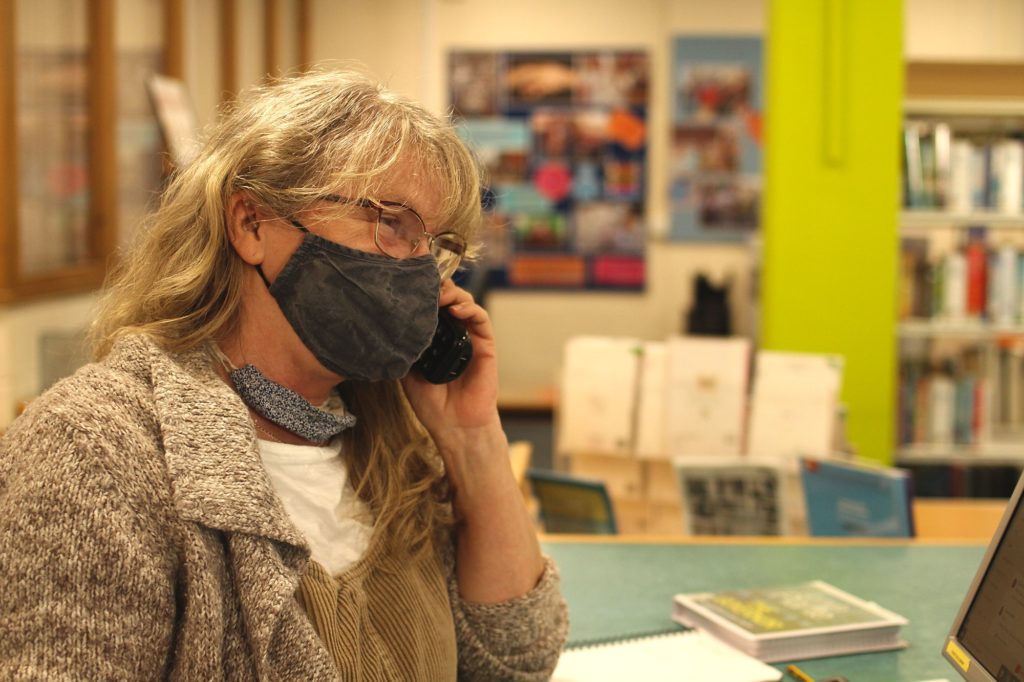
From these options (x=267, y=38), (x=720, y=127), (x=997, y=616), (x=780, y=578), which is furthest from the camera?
(x=720, y=127)

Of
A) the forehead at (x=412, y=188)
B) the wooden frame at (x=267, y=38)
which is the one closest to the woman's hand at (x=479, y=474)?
the forehead at (x=412, y=188)

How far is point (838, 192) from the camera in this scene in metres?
4.05

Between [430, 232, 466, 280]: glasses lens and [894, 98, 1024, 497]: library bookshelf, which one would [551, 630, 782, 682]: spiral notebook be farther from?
[894, 98, 1024, 497]: library bookshelf

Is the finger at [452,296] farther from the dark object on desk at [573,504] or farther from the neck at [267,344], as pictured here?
the dark object on desk at [573,504]

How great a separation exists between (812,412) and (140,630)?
2239 mm

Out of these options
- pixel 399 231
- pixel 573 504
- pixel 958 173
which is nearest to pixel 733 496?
pixel 573 504

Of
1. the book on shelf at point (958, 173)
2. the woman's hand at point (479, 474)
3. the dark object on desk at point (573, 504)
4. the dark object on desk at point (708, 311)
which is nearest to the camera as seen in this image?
the woman's hand at point (479, 474)

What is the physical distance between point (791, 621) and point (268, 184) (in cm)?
105

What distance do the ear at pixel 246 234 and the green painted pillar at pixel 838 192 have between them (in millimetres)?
3038

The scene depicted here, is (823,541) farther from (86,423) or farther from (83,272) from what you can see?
(83,272)

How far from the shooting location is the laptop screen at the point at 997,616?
118 cm

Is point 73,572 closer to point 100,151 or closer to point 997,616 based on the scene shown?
point 997,616

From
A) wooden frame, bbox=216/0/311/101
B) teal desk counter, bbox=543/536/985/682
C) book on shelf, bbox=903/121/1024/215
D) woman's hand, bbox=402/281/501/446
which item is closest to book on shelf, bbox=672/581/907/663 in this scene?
teal desk counter, bbox=543/536/985/682

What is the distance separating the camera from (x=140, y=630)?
3.57 feet
